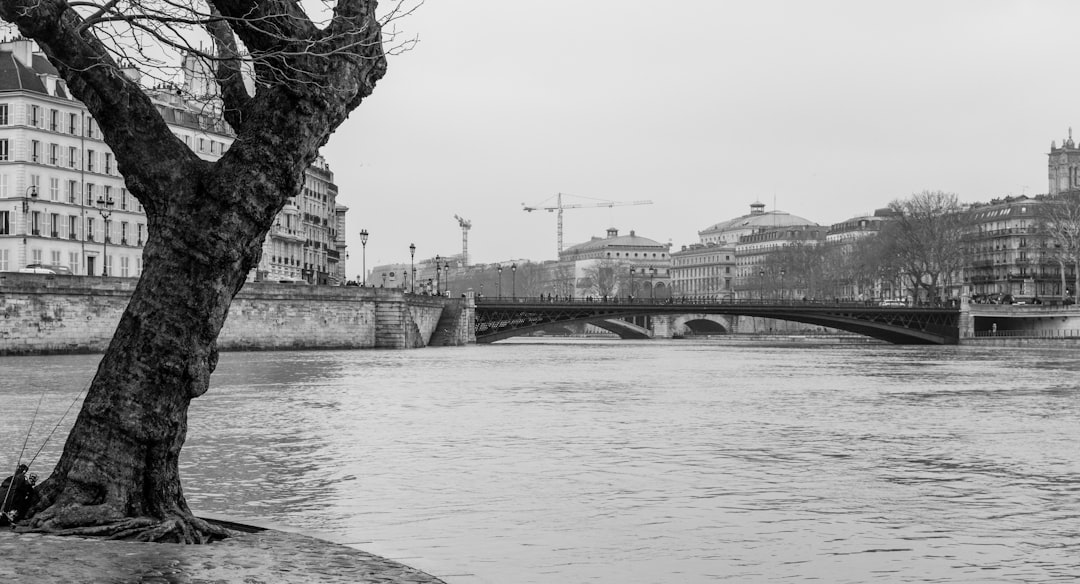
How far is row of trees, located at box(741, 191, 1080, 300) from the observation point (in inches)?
4609

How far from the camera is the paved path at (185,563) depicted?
27.0 ft

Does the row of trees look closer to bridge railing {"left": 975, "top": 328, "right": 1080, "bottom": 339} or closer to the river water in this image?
bridge railing {"left": 975, "top": 328, "right": 1080, "bottom": 339}

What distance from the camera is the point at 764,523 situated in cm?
1302

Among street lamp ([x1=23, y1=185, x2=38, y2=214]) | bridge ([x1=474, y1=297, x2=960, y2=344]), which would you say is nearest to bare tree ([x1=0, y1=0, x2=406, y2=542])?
street lamp ([x1=23, y1=185, x2=38, y2=214])

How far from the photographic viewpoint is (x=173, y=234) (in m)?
9.80

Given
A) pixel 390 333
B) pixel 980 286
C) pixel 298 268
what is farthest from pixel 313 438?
pixel 980 286

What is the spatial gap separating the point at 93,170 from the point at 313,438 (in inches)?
2556

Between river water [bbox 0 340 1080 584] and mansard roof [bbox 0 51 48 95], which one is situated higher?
mansard roof [bbox 0 51 48 95]

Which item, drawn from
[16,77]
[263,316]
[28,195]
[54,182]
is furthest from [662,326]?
[16,77]

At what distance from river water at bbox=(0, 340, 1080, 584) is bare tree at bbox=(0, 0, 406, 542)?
2450mm

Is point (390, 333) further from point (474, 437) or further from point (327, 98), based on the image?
point (327, 98)

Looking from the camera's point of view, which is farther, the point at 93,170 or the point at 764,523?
the point at 93,170

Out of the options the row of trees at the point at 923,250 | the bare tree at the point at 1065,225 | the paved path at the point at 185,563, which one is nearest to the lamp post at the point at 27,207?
the paved path at the point at 185,563

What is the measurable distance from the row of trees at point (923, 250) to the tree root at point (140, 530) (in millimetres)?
112061
